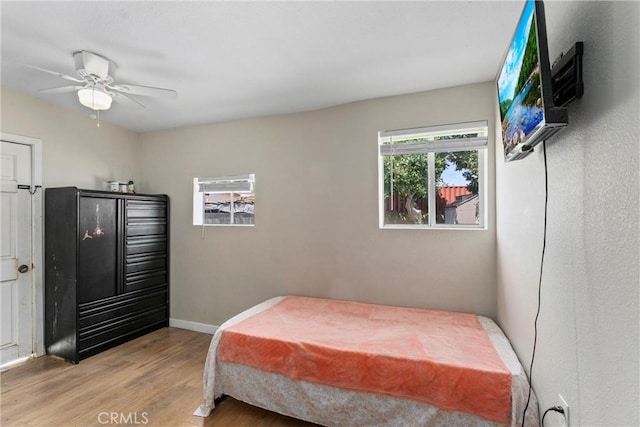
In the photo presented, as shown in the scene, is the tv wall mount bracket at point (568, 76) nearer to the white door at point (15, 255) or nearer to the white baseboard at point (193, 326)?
the white baseboard at point (193, 326)

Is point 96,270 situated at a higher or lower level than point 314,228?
lower

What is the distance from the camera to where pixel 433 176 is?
2.75m

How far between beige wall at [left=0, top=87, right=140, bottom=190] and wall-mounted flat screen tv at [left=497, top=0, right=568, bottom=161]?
3.93 m

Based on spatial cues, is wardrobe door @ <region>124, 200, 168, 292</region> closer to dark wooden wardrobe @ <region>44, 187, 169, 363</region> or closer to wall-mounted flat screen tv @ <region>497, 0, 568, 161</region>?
dark wooden wardrobe @ <region>44, 187, 169, 363</region>

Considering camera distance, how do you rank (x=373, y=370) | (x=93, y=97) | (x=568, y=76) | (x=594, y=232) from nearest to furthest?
(x=594, y=232) → (x=568, y=76) → (x=373, y=370) → (x=93, y=97)

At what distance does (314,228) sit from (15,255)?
2.83 m

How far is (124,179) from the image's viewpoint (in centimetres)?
376

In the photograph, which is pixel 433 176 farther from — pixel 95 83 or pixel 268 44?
pixel 95 83

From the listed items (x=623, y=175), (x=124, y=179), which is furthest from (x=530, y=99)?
(x=124, y=179)

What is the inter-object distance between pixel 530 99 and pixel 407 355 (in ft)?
4.75

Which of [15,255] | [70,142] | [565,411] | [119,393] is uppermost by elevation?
[70,142]

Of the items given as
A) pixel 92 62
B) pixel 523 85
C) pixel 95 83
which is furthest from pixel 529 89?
pixel 95 83

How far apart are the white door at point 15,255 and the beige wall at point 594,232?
163 inches

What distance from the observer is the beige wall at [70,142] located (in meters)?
2.76
